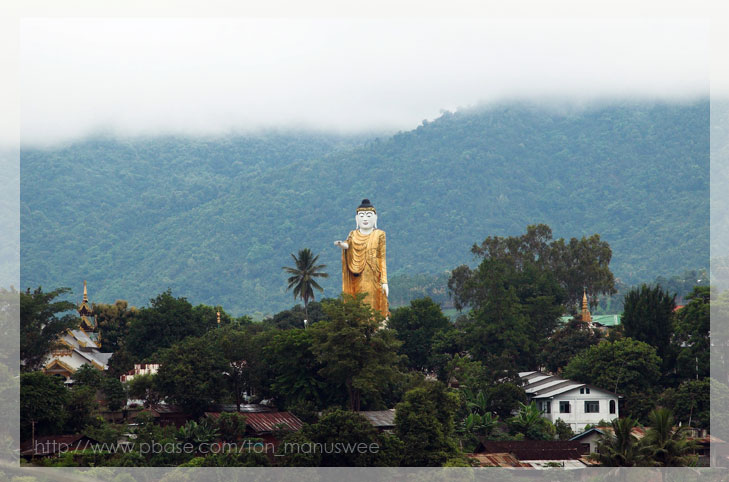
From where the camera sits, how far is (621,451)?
74.7 ft

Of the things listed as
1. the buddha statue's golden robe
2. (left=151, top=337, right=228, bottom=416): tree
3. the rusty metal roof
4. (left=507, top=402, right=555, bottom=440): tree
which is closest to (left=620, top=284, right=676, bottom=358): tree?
(left=507, top=402, right=555, bottom=440): tree

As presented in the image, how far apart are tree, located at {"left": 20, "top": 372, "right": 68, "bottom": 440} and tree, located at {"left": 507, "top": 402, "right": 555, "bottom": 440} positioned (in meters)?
11.3

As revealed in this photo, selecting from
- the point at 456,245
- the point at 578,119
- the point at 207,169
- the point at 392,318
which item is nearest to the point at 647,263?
the point at 456,245

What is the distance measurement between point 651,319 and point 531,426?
20.8ft

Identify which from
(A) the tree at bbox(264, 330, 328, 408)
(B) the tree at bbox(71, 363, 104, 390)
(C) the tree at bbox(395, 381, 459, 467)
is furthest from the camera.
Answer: (B) the tree at bbox(71, 363, 104, 390)

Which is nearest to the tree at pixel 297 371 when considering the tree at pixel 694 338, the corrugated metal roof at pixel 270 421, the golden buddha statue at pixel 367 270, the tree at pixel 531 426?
the corrugated metal roof at pixel 270 421

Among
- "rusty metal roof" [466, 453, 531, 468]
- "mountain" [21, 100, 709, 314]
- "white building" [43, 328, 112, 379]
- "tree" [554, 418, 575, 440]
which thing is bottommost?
"rusty metal roof" [466, 453, 531, 468]

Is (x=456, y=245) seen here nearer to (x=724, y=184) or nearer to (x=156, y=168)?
(x=156, y=168)

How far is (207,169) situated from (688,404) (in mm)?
103327

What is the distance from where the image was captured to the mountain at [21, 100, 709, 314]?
99.6 m

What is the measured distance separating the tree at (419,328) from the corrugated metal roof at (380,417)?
636 cm

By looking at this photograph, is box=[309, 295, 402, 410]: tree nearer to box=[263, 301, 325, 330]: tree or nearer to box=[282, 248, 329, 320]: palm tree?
box=[282, 248, 329, 320]: palm tree

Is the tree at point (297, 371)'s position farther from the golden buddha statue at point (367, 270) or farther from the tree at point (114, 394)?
the golden buddha statue at point (367, 270)

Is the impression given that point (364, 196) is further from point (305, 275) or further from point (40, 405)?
point (40, 405)
